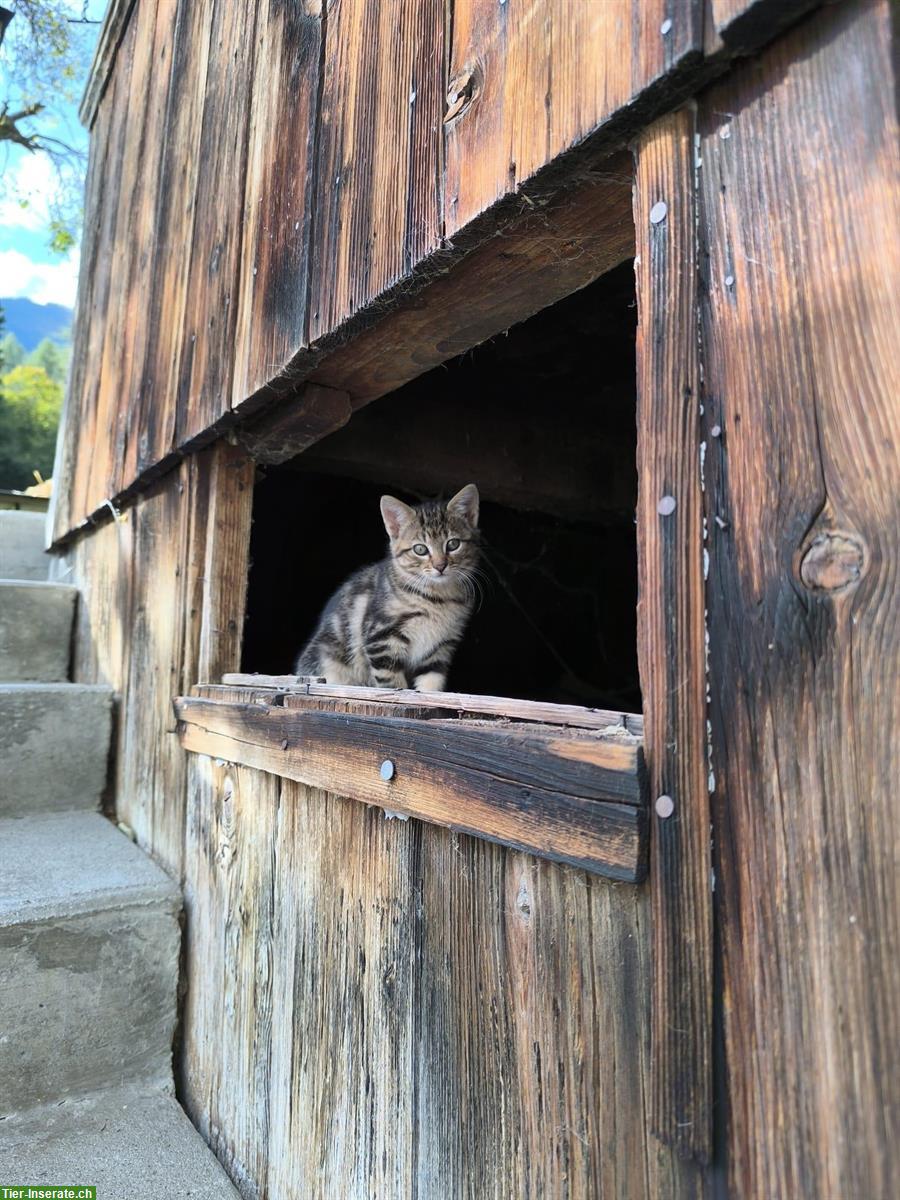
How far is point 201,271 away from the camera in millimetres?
2473

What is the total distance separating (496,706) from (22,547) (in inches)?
218

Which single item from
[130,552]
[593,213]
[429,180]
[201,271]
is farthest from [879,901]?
[130,552]

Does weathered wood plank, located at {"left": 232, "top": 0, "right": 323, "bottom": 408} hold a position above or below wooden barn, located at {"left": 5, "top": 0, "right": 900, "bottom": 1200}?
above

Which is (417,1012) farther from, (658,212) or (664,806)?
(658,212)

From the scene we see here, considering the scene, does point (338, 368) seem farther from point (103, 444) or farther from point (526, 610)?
point (526, 610)

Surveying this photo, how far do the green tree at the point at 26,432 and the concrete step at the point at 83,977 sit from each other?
11.5 m

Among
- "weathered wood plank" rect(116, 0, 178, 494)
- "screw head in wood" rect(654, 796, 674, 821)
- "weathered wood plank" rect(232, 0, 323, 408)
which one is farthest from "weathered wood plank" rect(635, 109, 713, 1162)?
"weathered wood plank" rect(116, 0, 178, 494)

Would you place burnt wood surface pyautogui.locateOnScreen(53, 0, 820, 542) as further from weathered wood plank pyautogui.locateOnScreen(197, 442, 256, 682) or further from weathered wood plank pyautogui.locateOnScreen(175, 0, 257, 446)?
weathered wood plank pyautogui.locateOnScreen(197, 442, 256, 682)

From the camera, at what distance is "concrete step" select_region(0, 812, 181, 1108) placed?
1.92 metres

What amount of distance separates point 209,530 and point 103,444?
1576mm

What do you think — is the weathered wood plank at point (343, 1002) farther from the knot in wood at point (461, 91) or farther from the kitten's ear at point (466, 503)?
the kitten's ear at point (466, 503)

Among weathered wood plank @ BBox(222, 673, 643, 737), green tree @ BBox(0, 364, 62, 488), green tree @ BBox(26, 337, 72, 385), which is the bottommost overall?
weathered wood plank @ BBox(222, 673, 643, 737)

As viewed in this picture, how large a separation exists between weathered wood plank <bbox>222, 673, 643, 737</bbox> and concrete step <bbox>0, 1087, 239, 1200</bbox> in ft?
3.65

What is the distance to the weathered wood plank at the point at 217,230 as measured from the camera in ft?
7.22
